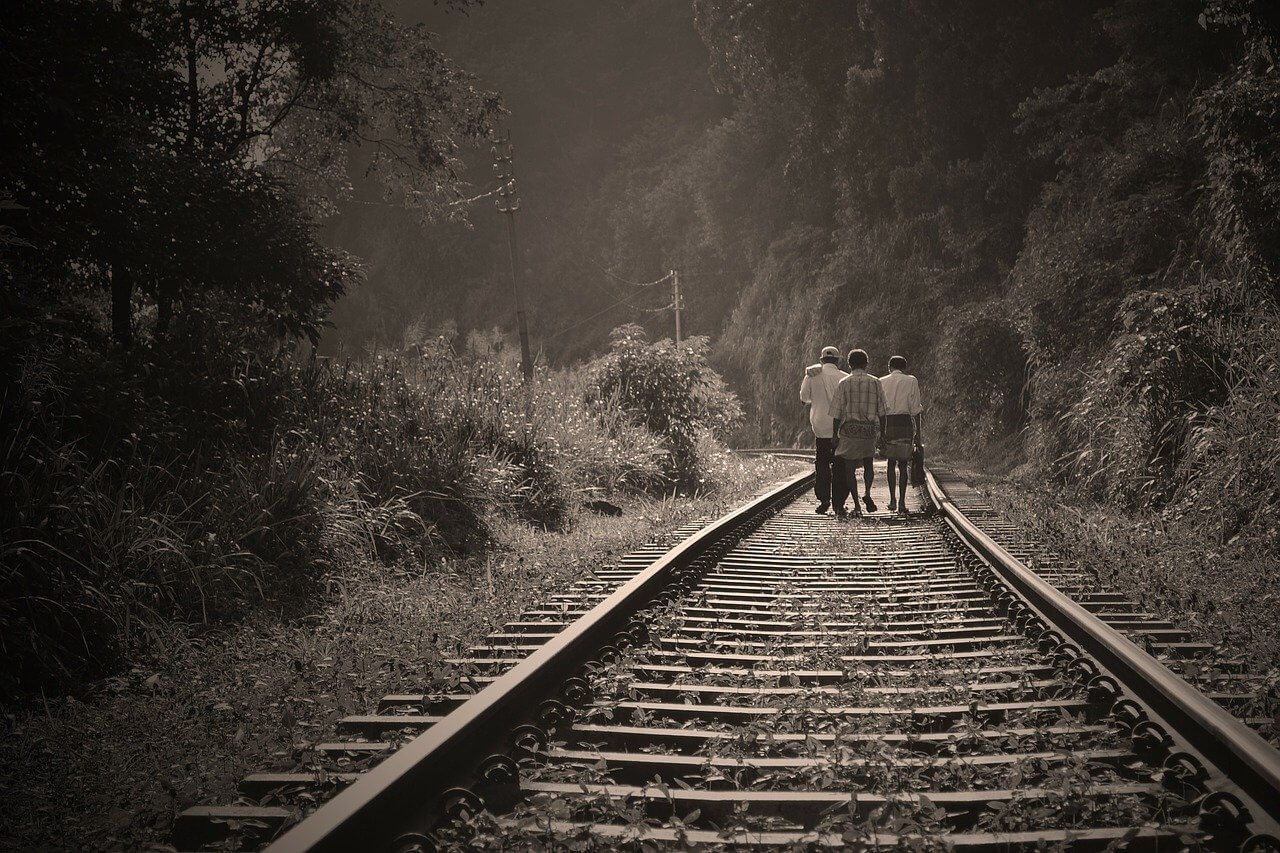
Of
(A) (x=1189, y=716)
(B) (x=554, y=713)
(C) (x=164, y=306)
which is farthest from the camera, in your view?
(C) (x=164, y=306)

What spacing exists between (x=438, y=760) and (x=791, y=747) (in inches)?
43.4

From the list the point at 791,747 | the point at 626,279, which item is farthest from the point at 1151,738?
the point at 626,279

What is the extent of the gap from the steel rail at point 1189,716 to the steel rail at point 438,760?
2.04 metres

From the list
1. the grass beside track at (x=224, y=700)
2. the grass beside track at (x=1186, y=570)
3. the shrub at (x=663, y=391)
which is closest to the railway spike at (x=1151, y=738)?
the grass beside track at (x=1186, y=570)

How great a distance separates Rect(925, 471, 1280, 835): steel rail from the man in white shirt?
553cm

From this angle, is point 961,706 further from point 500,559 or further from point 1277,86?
point 1277,86

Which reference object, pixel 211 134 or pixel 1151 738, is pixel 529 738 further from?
pixel 211 134

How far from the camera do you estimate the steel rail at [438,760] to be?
88.4 inches

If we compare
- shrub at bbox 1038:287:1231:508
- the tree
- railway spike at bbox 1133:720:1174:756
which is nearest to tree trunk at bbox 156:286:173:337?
the tree

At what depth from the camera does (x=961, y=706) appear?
336cm

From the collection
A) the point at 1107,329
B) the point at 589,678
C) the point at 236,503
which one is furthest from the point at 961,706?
the point at 1107,329

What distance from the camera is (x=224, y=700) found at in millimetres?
4051

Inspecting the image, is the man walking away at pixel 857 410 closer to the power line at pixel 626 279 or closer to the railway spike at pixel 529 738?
the railway spike at pixel 529 738

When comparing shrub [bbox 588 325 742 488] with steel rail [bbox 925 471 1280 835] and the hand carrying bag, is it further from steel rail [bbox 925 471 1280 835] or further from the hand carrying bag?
steel rail [bbox 925 471 1280 835]
